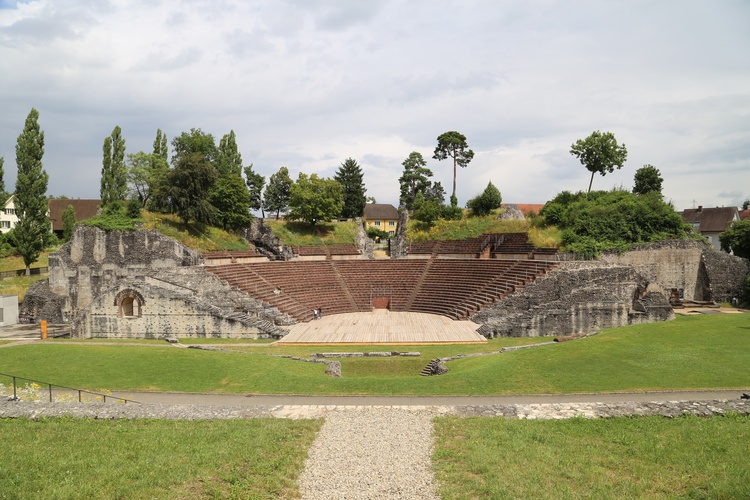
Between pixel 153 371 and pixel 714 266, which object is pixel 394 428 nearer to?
pixel 153 371

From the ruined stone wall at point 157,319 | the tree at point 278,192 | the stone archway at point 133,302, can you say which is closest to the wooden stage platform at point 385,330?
the ruined stone wall at point 157,319

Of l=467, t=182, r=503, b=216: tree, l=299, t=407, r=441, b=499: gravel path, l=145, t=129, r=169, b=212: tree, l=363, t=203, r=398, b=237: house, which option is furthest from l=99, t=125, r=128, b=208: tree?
l=299, t=407, r=441, b=499: gravel path

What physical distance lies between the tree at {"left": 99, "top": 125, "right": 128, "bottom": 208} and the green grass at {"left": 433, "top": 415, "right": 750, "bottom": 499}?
49.9 meters

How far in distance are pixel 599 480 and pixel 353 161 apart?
55.4 metres

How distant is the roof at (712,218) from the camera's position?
55438mm

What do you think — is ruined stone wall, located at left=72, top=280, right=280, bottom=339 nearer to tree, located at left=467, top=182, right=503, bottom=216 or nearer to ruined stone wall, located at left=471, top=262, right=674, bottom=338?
ruined stone wall, located at left=471, top=262, right=674, bottom=338

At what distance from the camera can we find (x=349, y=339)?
25.8 metres

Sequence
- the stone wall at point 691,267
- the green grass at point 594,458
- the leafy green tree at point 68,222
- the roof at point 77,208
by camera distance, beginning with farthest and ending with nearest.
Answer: the roof at point 77,208 → the leafy green tree at point 68,222 → the stone wall at point 691,267 → the green grass at point 594,458

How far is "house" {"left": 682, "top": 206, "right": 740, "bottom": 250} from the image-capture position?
5547 cm

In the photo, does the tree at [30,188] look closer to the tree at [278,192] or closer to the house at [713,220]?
the tree at [278,192]

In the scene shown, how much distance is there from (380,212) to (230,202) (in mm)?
29335

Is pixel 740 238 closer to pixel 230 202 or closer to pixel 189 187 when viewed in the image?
pixel 230 202

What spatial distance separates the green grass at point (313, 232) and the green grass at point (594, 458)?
3702cm

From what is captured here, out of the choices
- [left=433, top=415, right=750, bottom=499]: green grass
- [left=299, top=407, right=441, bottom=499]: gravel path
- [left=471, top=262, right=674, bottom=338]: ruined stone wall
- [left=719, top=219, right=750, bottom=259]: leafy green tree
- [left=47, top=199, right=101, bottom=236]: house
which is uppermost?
[left=47, top=199, right=101, bottom=236]: house
